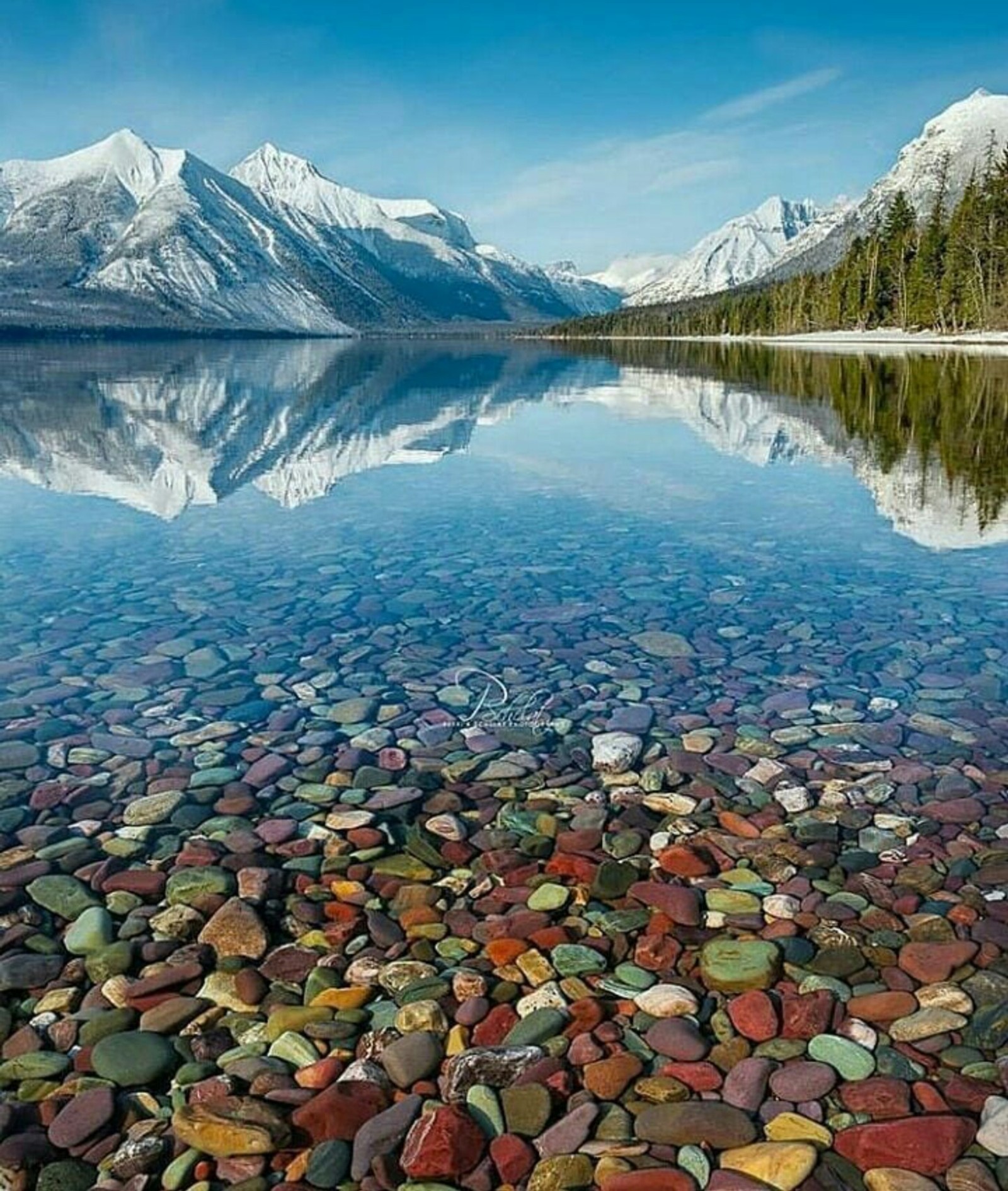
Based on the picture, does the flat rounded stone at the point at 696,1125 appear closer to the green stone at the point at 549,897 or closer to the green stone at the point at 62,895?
the green stone at the point at 549,897

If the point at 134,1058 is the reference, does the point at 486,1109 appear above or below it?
below

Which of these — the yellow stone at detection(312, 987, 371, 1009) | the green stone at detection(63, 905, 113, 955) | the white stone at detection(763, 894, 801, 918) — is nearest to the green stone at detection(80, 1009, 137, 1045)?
the green stone at detection(63, 905, 113, 955)

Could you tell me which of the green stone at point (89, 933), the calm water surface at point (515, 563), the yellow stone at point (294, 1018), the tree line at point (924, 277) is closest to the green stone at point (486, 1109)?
the yellow stone at point (294, 1018)

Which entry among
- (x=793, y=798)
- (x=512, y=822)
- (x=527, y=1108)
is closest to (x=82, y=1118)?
(x=527, y=1108)

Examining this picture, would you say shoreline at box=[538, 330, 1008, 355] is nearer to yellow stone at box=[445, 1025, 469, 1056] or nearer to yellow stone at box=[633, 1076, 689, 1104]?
yellow stone at box=[633, 1076, 689, 1104]

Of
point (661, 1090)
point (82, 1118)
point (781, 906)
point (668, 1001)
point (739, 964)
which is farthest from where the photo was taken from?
point (781, 906)

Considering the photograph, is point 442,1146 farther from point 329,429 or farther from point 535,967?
point 329,429
